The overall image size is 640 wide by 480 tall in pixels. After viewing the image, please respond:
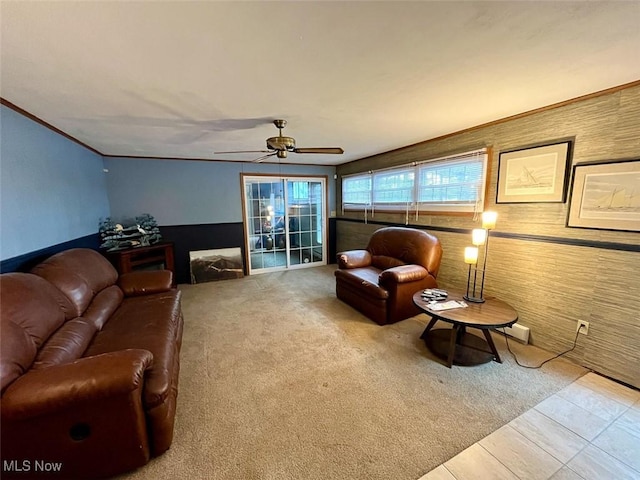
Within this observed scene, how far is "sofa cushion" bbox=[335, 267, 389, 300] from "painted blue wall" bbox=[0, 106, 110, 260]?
10.4 ft

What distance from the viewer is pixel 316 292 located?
418 cm

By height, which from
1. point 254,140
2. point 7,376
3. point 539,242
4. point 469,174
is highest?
point 254,140

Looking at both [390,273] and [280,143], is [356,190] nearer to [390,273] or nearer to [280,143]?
[390,273]

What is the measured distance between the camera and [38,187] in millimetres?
2324

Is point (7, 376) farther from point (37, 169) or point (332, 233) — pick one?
point (332, 233)

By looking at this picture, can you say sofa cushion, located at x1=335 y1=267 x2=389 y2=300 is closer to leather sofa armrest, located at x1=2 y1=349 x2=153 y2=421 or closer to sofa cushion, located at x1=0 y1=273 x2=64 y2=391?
leather sofa armrest, located at x1=2 y1=349 x2=153 y2=421

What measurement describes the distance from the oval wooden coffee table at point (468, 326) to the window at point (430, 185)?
125 cm

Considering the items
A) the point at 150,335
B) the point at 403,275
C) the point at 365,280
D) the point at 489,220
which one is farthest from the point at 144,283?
the point at 489,220

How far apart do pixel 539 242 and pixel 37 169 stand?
15.6 feet

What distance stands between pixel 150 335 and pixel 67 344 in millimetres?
434

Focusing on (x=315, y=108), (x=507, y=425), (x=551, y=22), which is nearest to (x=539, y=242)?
(x=507, y=425)

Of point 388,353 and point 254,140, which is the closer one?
point 388,353

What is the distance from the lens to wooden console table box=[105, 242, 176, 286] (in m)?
3.62

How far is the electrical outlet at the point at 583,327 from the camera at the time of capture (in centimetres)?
220
